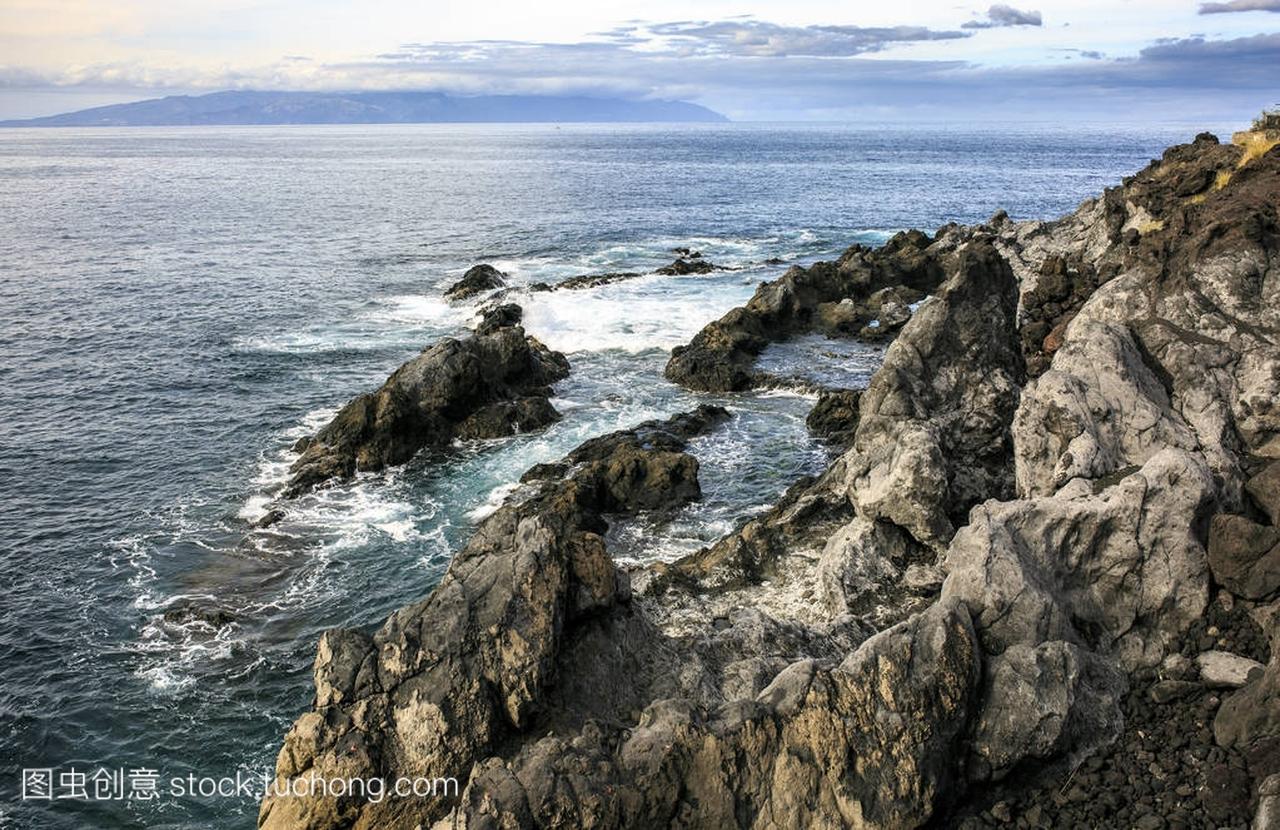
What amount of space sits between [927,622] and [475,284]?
194 feet

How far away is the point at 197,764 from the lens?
70.8ft

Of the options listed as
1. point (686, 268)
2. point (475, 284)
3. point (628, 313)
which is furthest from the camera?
point (686, 268)

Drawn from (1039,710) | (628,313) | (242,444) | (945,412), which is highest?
(628,313)

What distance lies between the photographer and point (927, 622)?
16141 mm

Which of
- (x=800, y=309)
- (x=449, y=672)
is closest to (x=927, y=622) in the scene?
(x=449, y=672)

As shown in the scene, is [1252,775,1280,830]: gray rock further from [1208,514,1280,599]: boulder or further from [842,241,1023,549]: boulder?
[842,241,1023,549]: boulder

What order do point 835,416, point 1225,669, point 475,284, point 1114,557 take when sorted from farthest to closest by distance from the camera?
1. point 475,284
2. point 835,416
3. point 1114,557
4. point 1225,669

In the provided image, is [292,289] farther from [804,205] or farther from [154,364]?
[804,205]

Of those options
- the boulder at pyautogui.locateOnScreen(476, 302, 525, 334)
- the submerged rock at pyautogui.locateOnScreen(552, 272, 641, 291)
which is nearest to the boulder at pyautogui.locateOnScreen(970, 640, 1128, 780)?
the boulder at pyautogui.locateOnScreen(476, 302, 525, 334)

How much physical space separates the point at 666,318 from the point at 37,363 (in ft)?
123

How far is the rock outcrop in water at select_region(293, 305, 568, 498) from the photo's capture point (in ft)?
126

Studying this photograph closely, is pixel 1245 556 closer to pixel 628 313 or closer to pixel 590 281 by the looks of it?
pixel 628 313

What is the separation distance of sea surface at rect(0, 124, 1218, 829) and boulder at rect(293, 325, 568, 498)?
1.11 m

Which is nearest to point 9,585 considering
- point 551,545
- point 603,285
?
point 551,545
